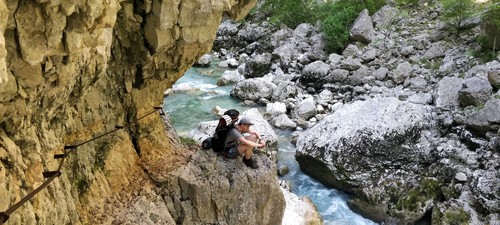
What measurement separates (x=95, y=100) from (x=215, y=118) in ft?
36.6

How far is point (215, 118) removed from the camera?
17719mm

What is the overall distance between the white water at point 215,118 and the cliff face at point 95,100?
12.2 feet

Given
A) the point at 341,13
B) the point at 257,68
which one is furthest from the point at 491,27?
the point at 257,68

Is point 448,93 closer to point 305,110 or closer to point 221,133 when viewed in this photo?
point 305,110

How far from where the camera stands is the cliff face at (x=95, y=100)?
3785mm

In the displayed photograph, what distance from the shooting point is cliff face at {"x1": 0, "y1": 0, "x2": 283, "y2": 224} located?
3785 millimetres

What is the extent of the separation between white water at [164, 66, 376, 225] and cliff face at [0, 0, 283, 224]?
3708 millimetres

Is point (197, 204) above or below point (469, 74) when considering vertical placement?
above

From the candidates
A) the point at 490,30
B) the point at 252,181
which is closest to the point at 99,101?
the point at 252,181

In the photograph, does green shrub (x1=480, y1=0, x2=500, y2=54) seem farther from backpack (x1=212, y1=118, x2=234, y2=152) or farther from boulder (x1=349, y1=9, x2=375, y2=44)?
backpack (x1=212, y1=118, x2=234, y2=152)

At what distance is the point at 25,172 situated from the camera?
4371 mm

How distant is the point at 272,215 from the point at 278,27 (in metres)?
22.1

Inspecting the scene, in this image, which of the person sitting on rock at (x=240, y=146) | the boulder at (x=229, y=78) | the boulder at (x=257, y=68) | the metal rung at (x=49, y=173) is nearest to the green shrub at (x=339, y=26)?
the boulder at (x=257, y=68)

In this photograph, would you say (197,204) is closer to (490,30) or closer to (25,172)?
(25,172)
